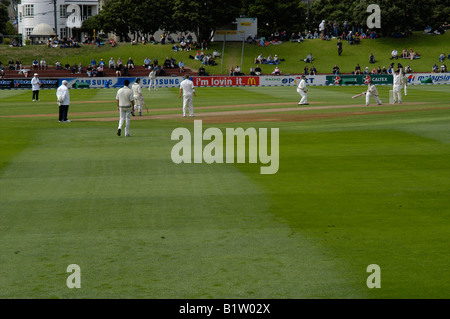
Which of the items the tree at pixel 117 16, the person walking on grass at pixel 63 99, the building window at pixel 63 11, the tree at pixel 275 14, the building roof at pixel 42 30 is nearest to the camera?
the person walking on grass at pixel 63 99

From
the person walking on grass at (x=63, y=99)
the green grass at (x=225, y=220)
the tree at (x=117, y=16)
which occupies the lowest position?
the green grass at (x=225, y=220)

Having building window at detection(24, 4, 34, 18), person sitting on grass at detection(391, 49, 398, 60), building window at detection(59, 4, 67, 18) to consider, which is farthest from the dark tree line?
building window at detection(24, 4, 34, 18)

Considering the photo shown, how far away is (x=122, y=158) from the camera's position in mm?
21047

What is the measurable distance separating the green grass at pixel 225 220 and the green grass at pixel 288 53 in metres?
59.4

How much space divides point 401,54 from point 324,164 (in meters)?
72.0

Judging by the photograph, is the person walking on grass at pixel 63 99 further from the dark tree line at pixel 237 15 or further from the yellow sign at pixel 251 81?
the dark tree line at pixel 237 15

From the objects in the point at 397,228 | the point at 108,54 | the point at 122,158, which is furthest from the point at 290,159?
the point at 108,54

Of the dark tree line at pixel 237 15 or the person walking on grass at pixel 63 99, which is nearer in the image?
the person walking on grass at pixel 63 99

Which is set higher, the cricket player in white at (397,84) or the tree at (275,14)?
the tree at (275,14)

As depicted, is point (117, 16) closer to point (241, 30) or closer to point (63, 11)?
point (241, 30)

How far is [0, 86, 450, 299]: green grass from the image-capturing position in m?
9.13

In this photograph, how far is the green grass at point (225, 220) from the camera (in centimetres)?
913

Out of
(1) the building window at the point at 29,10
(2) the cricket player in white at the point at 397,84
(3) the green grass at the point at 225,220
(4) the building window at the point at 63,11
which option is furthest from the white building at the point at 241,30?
(3) the green grass at the point at 225,220
